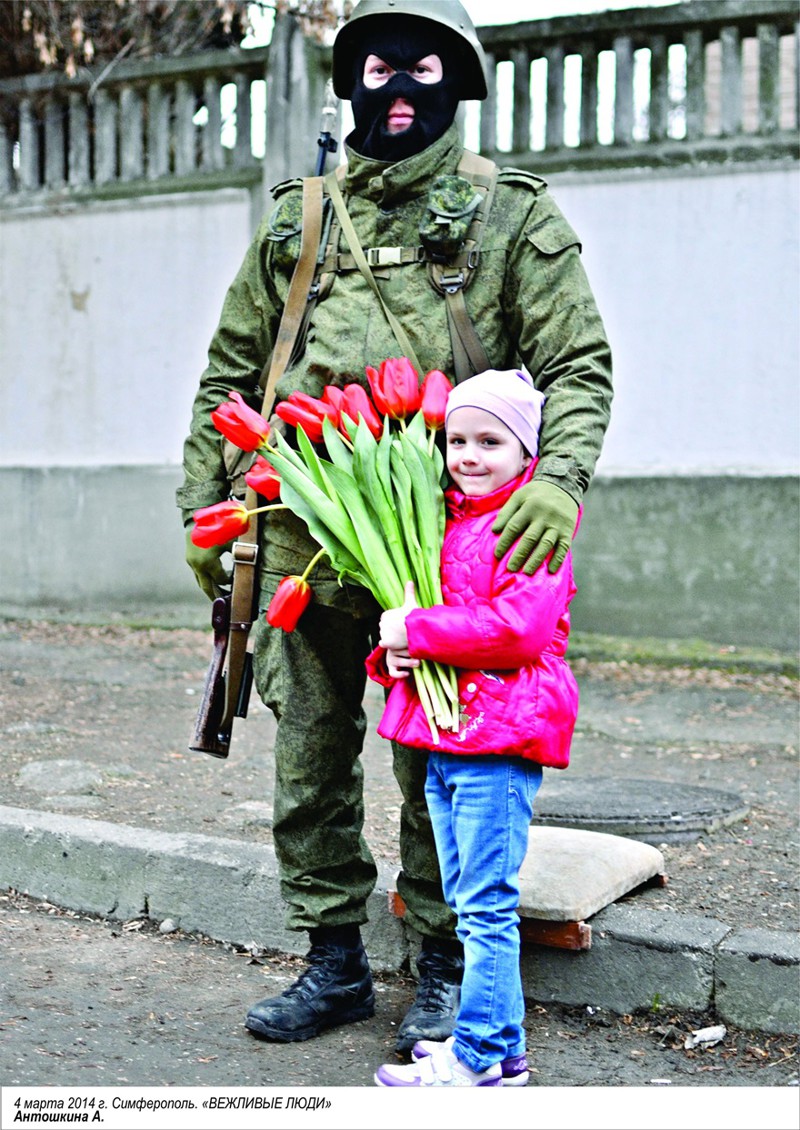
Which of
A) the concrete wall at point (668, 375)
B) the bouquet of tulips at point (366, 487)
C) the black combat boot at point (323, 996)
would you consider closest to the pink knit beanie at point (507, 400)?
the bouquet of tulips at point (366, 487)

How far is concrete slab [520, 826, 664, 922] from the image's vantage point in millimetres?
3441

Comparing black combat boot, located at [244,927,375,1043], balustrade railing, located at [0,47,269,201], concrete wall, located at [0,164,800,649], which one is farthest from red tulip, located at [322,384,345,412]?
balustrade railing, located at [0,47,269,201]

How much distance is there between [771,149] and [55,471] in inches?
202

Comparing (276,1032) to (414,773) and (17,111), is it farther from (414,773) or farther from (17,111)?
(17,111)

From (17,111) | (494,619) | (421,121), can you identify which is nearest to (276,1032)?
(494,619)

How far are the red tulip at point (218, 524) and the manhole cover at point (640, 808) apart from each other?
1.97 m

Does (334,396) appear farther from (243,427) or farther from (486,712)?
(486,712)

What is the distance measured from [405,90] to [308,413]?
0.78 meters

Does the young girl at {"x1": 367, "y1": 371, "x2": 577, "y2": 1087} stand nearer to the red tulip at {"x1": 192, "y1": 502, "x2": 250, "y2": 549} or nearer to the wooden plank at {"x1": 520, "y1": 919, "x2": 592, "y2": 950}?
the red tulip at {"x1": 192, "y1": 502, "x2": 250, "y2": 549}

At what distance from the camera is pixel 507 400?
9.41ft

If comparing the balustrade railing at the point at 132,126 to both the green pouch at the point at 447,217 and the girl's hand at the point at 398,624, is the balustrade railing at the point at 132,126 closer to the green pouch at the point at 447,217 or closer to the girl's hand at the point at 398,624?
the green pouch at the point at 447,217

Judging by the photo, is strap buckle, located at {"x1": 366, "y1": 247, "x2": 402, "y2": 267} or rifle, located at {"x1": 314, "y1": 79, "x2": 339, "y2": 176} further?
rifle, located at {"x1": 314, "y1": 79, "x2": 339, "y2": 176}

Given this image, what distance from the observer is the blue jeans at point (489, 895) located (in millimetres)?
2779

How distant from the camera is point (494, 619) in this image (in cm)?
272
